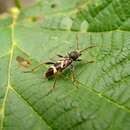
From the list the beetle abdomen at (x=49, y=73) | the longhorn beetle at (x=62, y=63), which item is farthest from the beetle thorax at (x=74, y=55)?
the beetle abdomen at (x=49, y=73)

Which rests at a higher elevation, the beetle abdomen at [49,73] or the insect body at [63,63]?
the insect body at [63,63]

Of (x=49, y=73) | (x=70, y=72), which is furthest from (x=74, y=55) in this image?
(x=49, y=73)

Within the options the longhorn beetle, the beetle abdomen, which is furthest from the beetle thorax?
the beetle abdomen

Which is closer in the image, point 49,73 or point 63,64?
point 49,73

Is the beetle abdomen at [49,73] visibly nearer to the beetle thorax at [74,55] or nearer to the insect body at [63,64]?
the insect body at [63,64]

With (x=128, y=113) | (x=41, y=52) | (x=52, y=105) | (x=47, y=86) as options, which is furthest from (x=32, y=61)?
(x=128, y=113)

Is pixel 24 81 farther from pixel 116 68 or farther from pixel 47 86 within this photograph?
pixel 116 68

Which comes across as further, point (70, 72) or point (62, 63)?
point (62, 63)

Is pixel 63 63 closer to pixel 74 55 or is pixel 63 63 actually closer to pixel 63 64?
pixel 63 64

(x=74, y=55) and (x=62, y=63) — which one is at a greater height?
(x=74, y=55)
